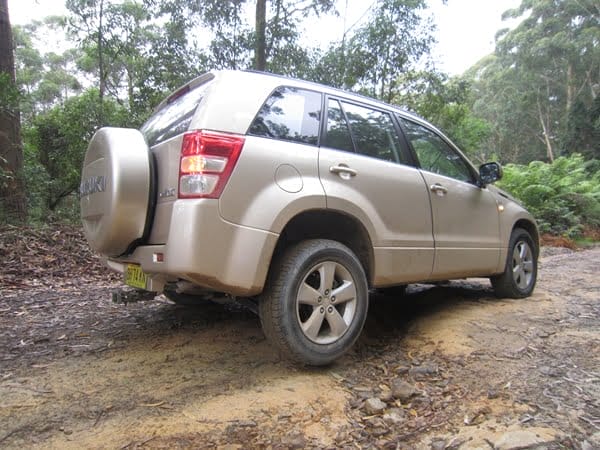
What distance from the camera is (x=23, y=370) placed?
2490 millimetres

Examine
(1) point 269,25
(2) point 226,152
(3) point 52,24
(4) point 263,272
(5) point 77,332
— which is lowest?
(5) point 77,332

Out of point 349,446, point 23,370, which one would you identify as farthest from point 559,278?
point 23,370

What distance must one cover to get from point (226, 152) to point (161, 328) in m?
1.78

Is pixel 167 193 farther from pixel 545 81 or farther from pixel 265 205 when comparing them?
pixel 545 81

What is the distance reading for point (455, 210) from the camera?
3.47 meters

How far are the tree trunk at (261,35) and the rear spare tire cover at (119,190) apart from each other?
708 centimetres

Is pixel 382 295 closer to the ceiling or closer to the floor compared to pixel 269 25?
closer to the floor

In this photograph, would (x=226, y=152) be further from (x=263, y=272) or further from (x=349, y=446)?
(x=349, y=446)

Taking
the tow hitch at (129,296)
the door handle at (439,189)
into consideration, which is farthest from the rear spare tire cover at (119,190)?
the door handle at (439,189)

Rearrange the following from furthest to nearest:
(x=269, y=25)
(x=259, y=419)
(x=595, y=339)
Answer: (x=269, y=25) → (x=595, y=339) → (x=259, y=419)

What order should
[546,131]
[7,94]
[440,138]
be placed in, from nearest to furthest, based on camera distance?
1. [440,138]
2. [7,94]
3. [546,131]

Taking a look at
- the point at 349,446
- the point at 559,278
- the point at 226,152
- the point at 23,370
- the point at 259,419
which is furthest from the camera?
the point at 559,278

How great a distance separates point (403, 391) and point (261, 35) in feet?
27.7

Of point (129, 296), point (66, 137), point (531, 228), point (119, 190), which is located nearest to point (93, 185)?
point (119, 190)
